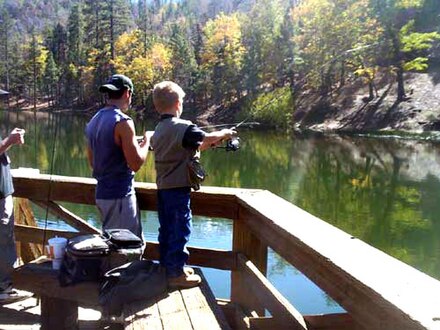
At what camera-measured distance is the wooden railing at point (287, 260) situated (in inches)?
67.4

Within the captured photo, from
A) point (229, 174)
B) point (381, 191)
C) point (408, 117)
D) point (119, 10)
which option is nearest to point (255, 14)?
point (119, 10)

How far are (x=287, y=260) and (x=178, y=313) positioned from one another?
1.68 feet

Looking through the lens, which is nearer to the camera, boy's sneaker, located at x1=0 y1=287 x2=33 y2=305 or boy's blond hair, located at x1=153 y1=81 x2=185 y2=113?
boy's blond hair, located at x1=153 y1=81 x2=185 y2=113

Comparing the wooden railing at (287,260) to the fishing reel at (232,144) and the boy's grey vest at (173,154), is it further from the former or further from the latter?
the boy's grey vest at (173,154)

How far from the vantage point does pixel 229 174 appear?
22.4 metres

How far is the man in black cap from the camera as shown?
10.0 feet

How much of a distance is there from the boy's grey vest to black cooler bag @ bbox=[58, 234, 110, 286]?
0.46 metres

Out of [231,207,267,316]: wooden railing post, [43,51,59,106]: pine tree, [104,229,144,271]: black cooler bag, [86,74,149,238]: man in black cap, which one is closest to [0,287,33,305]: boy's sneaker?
[86,74,149,238]: man in black cap

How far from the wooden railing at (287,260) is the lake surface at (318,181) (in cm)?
38

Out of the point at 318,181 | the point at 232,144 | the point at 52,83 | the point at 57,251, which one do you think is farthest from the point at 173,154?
the point at 52,83

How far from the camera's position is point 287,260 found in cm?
249

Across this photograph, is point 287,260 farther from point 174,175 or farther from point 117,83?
point 117,83

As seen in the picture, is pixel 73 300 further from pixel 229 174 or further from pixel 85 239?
pixel 229 174

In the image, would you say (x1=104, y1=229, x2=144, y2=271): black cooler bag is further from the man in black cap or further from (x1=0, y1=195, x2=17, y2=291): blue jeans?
(x1=0, y1=195, x2=17, y2=291): blue jeans
